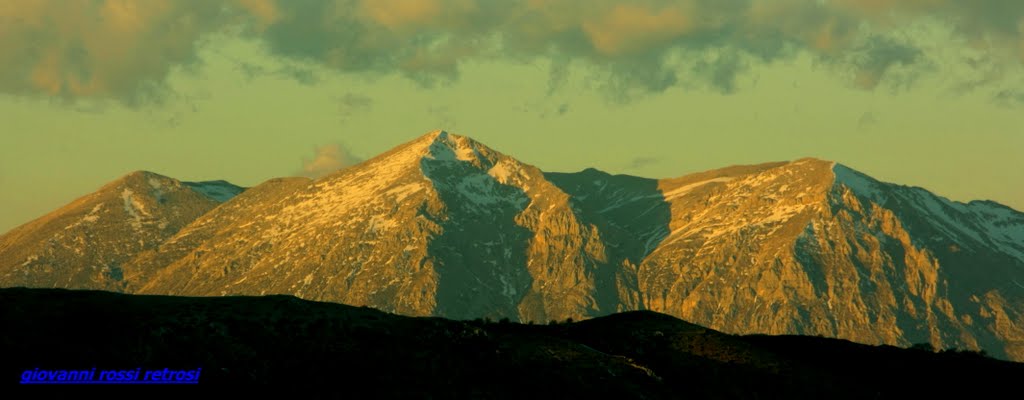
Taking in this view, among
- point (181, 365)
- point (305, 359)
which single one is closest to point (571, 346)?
point (305, 359)

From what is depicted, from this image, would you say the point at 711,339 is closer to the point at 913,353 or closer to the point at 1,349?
the point at 913,353

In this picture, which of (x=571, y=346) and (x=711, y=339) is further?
(x=711, y=339)

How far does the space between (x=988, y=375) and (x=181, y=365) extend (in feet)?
330

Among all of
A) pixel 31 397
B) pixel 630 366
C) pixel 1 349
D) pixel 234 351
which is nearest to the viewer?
pixel 31 397

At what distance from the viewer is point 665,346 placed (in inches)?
6535

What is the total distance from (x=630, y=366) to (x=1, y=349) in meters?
64.3

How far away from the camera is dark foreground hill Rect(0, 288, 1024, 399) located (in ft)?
431

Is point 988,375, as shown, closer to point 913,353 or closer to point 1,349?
point 913,353

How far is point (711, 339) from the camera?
168m

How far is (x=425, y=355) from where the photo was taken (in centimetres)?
14562

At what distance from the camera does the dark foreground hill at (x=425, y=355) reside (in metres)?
131

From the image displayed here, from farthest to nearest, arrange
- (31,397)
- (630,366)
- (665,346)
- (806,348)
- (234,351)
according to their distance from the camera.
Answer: (806,348) → (665,346) → (630,366) → (234,351) → (31,397)

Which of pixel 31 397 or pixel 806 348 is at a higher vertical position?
pixel 806 348

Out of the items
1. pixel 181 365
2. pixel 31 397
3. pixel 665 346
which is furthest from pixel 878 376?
pixel 31 397
